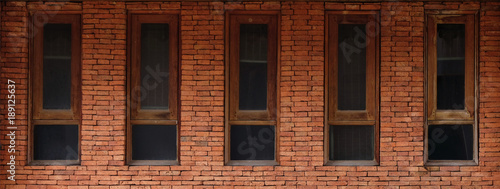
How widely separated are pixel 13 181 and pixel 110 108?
1.86 m

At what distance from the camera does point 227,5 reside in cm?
715

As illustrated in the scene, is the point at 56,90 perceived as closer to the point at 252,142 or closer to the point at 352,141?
the point at 252,142

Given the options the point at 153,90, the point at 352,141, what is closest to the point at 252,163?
the point at 352,141

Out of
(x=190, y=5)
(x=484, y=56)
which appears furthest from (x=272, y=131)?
(x=484, y=56)

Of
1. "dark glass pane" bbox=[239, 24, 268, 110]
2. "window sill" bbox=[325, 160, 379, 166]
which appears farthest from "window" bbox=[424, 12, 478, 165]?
"dark glass pane" bbox=[239, 24, 268, 110]

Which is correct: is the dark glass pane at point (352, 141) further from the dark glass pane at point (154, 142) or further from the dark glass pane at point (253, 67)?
the dark glass pane at point (154, 142)

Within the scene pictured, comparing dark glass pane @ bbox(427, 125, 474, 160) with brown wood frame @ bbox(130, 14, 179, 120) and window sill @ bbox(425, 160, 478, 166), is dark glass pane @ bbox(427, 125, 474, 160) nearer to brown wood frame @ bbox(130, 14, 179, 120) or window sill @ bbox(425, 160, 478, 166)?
window sill @ bbox(425, 160, 478, 166)

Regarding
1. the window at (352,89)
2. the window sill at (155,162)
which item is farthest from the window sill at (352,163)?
the window sill at (155,162)

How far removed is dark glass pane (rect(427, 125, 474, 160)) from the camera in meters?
7.29

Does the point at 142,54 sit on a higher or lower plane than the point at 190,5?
lower

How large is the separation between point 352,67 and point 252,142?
194 cm

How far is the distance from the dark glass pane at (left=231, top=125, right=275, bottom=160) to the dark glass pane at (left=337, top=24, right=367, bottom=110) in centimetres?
121

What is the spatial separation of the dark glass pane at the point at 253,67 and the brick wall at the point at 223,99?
0.31 meters

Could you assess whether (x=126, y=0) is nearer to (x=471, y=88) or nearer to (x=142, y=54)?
(x=142, y=54)
